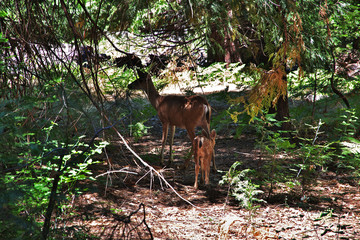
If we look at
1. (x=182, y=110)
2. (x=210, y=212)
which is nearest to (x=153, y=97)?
(x=182, y=110)

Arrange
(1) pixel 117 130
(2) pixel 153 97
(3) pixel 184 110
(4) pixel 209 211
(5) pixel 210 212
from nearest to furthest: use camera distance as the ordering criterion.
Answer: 1. (5) pixel 210 212
2. (4) pixel 209 211
3. (1) pixel 117 130
4. (3) pixel 184 110
5. (2) pixel 153 97

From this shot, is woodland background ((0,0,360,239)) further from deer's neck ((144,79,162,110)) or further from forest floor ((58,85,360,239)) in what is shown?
deer's neck ((144,79,162,110))

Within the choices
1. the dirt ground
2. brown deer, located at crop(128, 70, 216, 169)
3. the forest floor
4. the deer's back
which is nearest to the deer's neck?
brown deer, located at crop(128, 70, 216, 169)

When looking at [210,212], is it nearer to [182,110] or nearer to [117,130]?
[117,130]

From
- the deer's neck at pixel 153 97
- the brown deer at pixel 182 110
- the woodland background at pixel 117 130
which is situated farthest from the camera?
the deer's neck at pixel 153 97

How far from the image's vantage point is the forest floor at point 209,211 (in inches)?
152

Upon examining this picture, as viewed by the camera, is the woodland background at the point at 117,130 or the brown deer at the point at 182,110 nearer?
the woodland background at the point at 117,130

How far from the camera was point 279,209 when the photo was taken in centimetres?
482

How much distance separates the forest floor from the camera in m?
3.86

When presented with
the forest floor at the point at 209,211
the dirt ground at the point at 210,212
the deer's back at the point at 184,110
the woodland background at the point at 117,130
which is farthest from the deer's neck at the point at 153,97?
the dirt ground at the point at 210,212

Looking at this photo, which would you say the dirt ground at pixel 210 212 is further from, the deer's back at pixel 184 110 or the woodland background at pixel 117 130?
the deer's back at pixel 184 110

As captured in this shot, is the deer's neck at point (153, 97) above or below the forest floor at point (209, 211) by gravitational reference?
above

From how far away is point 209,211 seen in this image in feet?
15.0

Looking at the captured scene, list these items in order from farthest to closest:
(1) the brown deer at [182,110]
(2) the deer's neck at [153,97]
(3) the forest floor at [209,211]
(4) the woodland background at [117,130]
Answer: (2) the deer's neck at [153,97]
(1) the brown deer at [182,110]
(3) the forest floor at [209,211]
(4) the woodland background at [117,130]
